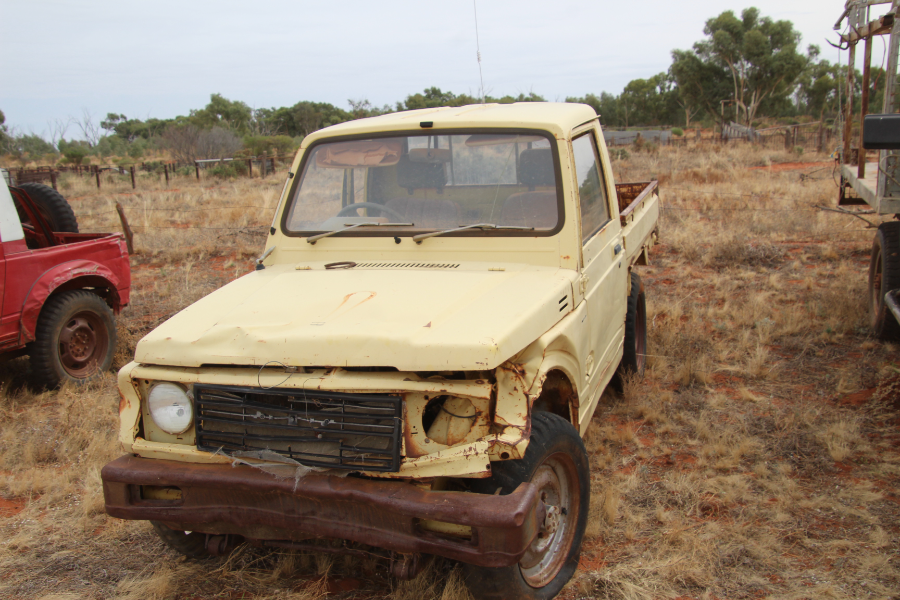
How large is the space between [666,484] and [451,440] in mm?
1870

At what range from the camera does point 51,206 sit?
6234mm

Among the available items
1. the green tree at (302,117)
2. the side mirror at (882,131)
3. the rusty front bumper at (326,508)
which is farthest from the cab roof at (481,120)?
the green tree at (302,117)

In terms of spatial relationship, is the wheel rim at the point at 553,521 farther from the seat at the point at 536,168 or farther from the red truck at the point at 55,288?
the red truck at the point at 55,288

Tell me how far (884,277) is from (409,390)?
462cm

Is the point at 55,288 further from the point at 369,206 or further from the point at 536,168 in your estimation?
the point at 536,168

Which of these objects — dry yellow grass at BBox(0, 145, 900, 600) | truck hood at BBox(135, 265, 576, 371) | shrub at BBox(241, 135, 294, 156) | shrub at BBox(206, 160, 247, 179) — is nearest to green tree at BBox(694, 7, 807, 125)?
shrub at BBox(241, 135, 294, 156)

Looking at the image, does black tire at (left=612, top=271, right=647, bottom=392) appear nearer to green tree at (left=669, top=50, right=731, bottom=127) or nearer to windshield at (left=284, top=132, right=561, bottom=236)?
windshield at (left=284, top=132, right=561, bottom=236)

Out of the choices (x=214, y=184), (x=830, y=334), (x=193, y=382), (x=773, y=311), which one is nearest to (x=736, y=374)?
(x=830, y=334)

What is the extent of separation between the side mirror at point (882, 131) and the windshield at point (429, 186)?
1312mm

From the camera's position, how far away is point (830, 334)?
6.09 m

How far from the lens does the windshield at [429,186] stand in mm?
3500

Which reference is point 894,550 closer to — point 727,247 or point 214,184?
point 727,247

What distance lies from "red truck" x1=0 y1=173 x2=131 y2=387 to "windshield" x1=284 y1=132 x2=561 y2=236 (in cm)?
257

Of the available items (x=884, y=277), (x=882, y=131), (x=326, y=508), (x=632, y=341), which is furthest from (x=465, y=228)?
(x=884, y=277)
